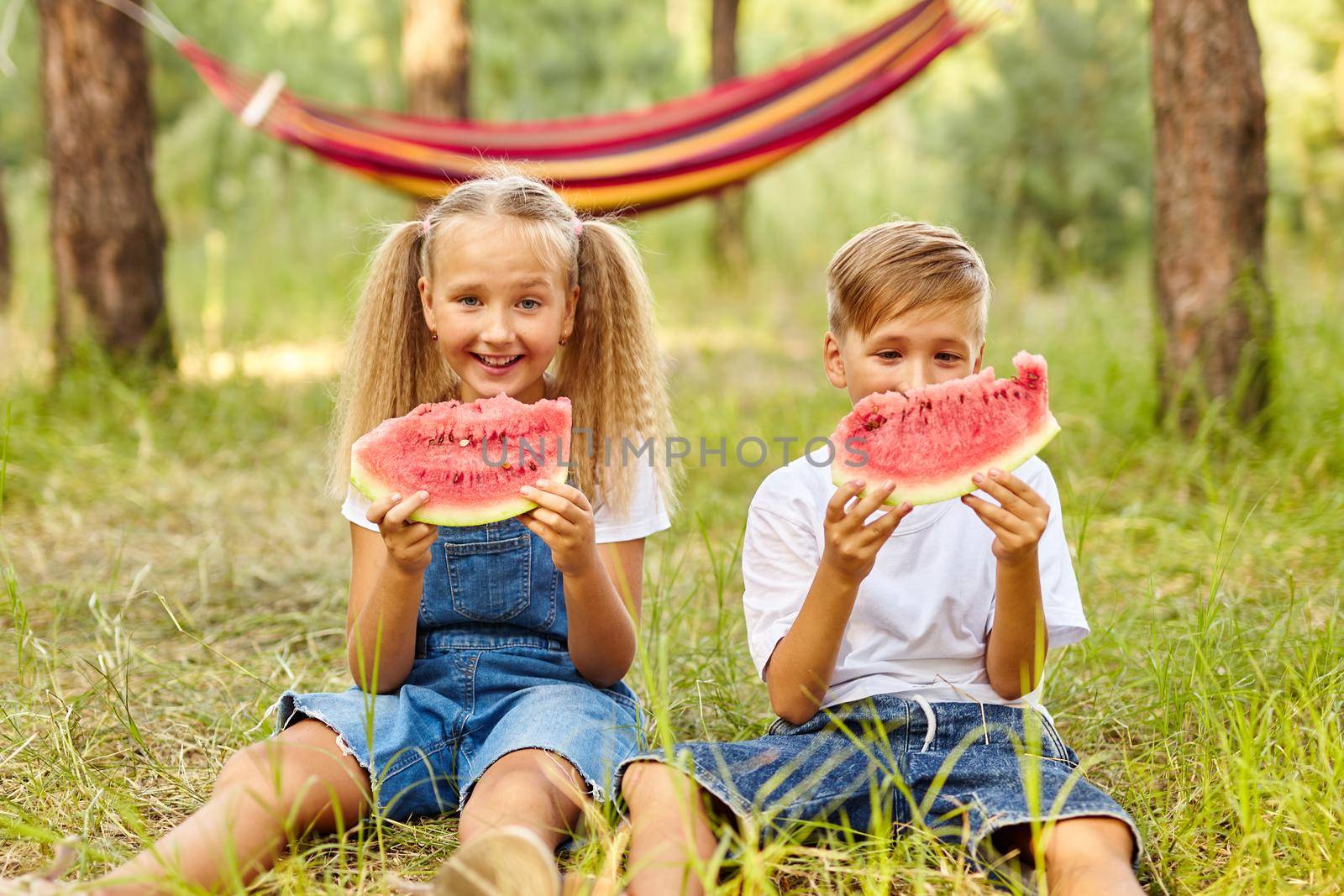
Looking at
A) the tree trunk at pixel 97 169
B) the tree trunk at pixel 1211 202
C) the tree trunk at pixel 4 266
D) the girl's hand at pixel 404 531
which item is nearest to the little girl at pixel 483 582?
the girl's hand at pixel 404 531

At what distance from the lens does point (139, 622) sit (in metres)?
3.08

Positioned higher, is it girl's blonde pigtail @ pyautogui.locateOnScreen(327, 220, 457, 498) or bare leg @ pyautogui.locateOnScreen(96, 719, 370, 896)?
girl's blonde pigtail @ pyautogui.locateOnScreen(327, 220, 457, 498)

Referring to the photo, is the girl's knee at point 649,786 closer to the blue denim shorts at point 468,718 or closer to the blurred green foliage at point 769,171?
the blue denim shorts at point 468,718

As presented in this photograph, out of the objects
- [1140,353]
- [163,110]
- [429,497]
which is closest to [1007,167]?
[1140,353]

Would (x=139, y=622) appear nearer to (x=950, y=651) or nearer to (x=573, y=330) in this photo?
(x=573, y=330)

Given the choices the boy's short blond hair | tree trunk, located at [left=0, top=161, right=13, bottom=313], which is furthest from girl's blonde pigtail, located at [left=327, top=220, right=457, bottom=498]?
tree trunk, located at [left=0, top=161, right=13, bottom=313]

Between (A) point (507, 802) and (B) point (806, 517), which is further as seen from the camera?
(B) point (806, 517)

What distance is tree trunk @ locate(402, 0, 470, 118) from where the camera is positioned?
6.41m

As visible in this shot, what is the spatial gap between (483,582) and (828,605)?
73 cm

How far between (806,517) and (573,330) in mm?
671

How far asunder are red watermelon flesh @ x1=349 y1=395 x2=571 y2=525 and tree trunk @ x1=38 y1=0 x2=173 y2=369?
3.45m

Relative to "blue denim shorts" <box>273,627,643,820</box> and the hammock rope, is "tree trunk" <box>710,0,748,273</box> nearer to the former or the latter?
the hammock rope

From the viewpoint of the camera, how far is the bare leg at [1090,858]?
1562mm

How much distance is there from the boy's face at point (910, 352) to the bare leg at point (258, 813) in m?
1.09
